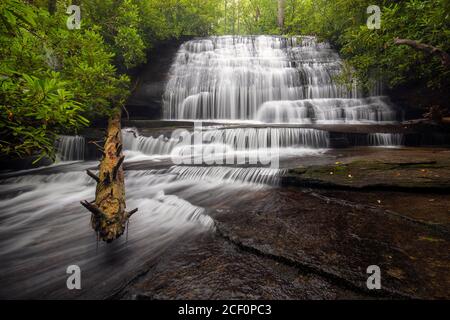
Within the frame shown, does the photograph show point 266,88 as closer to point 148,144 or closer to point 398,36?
point 398,36

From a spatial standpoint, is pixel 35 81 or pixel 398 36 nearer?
pixel 35 81

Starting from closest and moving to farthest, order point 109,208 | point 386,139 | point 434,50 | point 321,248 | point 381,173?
point 321,248
point 109,208
point 381,173
point 434,50
point 386,139

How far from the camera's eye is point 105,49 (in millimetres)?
11922

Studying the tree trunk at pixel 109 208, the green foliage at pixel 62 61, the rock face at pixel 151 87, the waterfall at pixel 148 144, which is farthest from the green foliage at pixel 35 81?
the rock face at pixel 151 87

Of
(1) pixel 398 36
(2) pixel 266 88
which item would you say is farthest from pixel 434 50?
(2) pixel 266 88

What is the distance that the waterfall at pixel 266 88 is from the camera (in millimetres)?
12445

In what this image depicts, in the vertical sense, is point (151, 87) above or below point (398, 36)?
above

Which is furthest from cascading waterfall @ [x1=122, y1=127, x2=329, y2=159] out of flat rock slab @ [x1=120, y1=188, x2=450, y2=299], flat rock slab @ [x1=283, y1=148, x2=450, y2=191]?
flat rock slab @ [x1=120, y1=188, x2=450, y2=299]

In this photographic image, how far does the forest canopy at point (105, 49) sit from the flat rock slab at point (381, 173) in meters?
3.43

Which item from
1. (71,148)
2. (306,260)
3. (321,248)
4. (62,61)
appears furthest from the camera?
(71,148)

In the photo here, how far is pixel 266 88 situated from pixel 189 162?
28.8ft

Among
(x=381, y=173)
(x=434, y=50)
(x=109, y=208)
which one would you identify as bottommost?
(x=109, y=208)

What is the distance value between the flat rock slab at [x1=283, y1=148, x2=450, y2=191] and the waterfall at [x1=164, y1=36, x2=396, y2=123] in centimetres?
673
